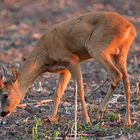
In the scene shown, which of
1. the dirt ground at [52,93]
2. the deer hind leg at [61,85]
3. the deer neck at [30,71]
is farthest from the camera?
the deer hind leg at [61,85]

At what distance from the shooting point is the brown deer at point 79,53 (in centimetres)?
1121

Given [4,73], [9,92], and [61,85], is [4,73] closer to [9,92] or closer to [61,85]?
[9,92]

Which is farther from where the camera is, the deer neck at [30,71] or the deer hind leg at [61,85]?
the deer hind leg at [61,85]

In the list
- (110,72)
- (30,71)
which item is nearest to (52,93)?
(30,71)

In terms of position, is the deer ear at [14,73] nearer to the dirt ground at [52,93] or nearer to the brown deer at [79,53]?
the brown deer at [79,53]

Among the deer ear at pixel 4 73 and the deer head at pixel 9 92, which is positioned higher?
the deer ear at pixel 4 73

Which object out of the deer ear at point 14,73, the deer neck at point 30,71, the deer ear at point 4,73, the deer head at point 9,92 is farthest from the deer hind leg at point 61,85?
the deer ear at point 4,73

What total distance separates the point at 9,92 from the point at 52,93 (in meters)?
2.30

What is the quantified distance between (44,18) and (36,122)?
16.5 meters

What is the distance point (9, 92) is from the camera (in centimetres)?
1175

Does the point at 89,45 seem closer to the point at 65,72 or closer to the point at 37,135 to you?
the point at 65,72

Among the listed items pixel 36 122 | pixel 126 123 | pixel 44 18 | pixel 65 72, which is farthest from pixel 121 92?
pixel 44 18

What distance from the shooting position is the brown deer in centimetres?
1121

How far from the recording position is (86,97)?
42.9 ft
